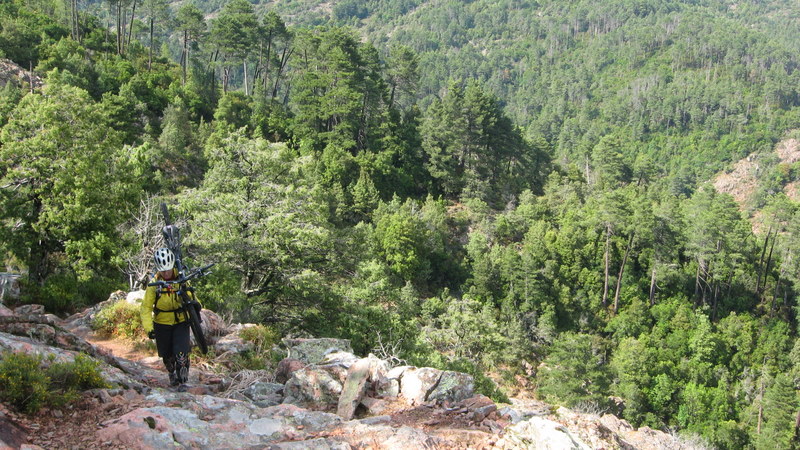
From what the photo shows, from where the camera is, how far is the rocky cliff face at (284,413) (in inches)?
197

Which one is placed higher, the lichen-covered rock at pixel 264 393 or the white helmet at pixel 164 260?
the white helmet at pixel 164 260

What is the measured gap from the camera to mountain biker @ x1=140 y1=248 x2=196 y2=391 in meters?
6.07

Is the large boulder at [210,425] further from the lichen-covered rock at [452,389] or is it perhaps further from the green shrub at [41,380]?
the lichen-covered rock at [452,389]

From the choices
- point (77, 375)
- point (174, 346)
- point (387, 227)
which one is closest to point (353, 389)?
point (174, 346)

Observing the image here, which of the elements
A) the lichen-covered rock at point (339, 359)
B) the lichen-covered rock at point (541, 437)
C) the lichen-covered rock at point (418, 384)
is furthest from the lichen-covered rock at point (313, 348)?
the lichen-covered rock at point (541, 437)

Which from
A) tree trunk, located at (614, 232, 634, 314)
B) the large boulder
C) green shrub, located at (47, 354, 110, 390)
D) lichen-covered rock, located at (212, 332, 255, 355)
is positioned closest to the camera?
the large boulder

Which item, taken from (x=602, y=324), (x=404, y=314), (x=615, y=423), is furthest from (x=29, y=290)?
(x=602, y=324)

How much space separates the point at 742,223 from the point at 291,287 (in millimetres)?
46295

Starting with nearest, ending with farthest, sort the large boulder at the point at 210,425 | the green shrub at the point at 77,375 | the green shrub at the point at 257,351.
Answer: the large boulder at the point at 210,425 < the green shrub at the point at 77,375 < the green shrub at the point at 257,351

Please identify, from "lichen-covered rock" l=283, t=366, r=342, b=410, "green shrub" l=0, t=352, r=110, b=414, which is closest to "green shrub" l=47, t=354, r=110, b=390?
"green shrub" l=0, t=352, r=110, b=414

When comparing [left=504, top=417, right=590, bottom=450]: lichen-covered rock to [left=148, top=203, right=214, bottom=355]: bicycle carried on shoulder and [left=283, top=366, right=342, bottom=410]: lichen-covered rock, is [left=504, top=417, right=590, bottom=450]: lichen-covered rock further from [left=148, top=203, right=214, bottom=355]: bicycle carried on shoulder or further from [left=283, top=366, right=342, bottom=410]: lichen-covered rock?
[left=148, top=203, right=214, bottom=355]: bicycle carried on shoulder

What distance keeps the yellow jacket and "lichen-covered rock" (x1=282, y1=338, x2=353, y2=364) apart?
8.20ft

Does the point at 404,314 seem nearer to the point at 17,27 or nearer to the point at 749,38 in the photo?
the point at 17,27

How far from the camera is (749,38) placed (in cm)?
14750
